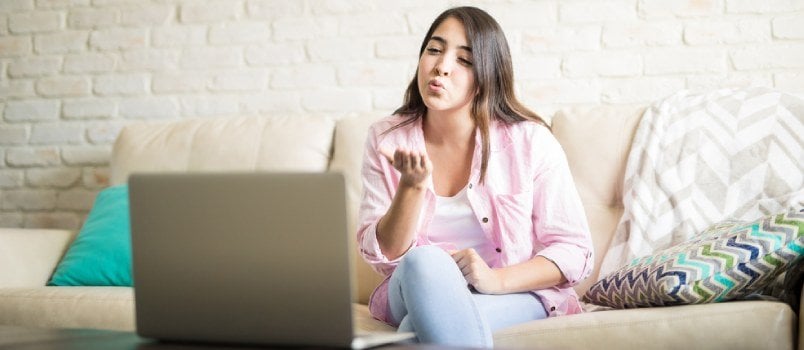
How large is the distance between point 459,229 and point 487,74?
0.32m

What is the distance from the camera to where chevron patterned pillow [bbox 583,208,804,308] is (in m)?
1.45

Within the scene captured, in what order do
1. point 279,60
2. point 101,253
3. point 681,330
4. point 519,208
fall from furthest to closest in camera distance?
1. point 279,60
2. point 101,253
3. point 519,208
4. point 681,330

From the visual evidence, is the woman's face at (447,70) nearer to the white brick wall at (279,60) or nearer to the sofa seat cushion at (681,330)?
the sofa seat cushion at (681,330)

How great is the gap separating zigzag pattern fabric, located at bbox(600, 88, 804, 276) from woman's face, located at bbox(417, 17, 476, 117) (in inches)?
19.9

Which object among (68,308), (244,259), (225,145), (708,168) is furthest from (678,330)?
(225,145)

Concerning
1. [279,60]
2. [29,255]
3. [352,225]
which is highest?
[279,60]

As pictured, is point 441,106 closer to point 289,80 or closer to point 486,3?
point 486,3

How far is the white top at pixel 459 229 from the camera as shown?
168 centimetres

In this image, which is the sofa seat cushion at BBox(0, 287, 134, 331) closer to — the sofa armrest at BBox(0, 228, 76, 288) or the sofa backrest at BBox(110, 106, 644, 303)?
the sofa armrest at BBox(0, 228, 76, 288)

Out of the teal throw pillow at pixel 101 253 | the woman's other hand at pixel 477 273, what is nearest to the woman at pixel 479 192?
the woman's other hand at pixel 477 273

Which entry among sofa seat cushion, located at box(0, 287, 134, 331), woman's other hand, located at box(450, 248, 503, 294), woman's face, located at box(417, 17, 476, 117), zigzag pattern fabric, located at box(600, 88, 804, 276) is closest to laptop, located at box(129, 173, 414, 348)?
woman's other hand, located at box(450, 248, 503, 294)

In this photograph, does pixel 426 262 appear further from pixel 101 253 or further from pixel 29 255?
pixel 29 255

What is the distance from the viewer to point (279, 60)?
105 inches

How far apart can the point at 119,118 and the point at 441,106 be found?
156cm
